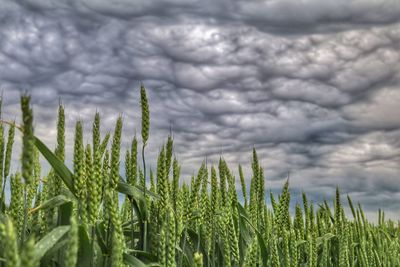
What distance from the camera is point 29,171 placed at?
1407mm

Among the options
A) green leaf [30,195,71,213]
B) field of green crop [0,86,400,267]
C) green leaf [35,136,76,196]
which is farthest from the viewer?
green leaf [30,195,71,213]

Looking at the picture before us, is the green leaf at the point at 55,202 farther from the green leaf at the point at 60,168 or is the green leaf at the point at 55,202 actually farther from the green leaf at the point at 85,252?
the green leaf at the point at 85,252

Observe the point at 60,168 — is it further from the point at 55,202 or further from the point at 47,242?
the point at 47,242

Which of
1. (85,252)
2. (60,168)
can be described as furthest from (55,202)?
(85,252)

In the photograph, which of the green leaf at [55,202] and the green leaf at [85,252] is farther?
the green leaf at [55,202]

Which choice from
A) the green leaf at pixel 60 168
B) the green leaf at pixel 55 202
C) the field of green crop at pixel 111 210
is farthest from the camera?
the green leaf at pixel 55 202

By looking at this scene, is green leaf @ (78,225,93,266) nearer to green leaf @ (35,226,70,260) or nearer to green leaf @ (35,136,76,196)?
green leaf @ (35,226,70,260)

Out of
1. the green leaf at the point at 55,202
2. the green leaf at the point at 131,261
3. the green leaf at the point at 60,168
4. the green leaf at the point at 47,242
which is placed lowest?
the green leaf at the point at 131,261

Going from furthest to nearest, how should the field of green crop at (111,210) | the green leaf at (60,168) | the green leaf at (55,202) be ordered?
the green leaf at (55,202) → the green leaf at (60,168) → the field of green crop at (111,210)

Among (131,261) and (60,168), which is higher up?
(60,168)

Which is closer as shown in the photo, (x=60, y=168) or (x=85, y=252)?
(x=85, y=252)

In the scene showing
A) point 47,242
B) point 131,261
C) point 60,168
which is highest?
point 60,168

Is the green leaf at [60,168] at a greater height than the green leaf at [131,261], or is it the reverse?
the green leaf at [60,168]

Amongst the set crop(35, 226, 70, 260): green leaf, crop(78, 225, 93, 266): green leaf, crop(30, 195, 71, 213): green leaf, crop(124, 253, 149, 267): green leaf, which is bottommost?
crop(124, 253, 149, 267): green leaf
